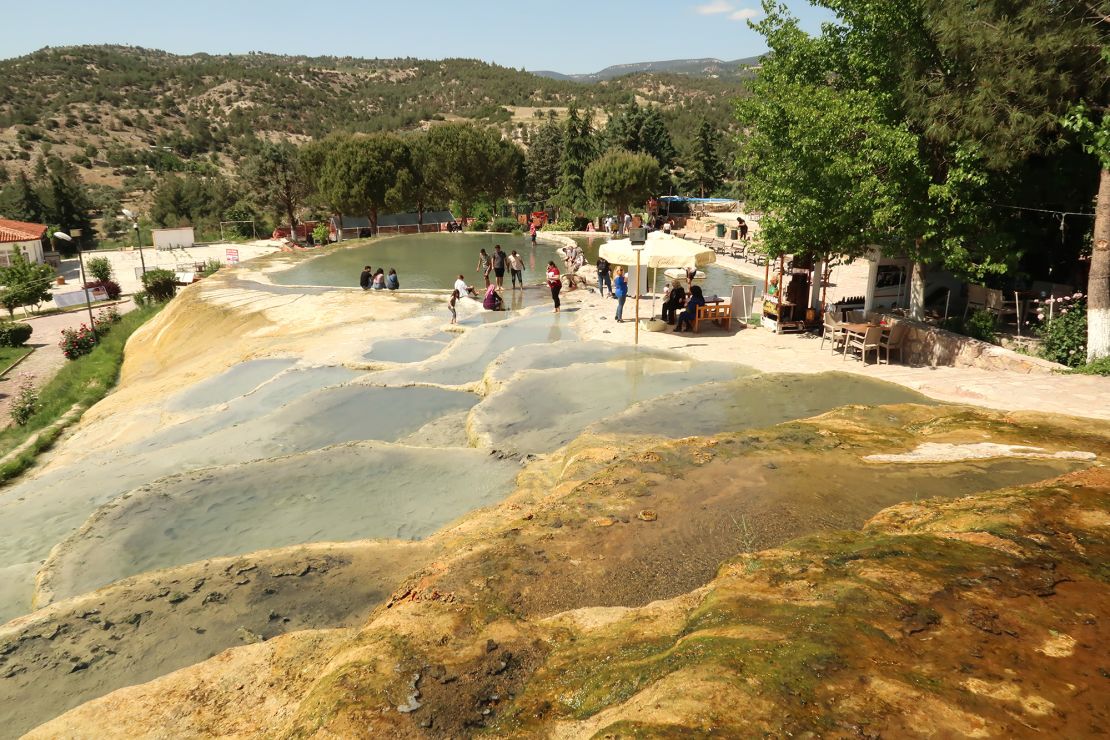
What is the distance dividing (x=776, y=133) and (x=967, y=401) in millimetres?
8854

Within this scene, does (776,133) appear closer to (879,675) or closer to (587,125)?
(879,675)

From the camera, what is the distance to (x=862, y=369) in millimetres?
13609

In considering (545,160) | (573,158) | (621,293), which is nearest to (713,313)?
(621,293)

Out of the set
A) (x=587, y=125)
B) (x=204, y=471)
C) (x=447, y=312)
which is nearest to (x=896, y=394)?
(x=204, y=471)

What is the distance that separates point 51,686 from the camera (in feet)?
19.3

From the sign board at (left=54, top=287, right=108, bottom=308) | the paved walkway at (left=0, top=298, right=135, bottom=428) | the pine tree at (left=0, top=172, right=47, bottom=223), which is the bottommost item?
the paved walkway at (left=0, top=298, right=135, bottom=428)

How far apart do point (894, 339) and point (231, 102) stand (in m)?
141

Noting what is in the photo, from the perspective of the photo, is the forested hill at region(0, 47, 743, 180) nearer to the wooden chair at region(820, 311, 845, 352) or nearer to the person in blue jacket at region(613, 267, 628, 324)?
the person in blue jacket at region(613, 267, 628, 324)

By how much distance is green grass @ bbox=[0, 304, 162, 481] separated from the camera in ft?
52.9

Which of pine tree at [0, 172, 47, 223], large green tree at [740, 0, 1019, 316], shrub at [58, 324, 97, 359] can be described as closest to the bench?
large green tree at [740, 0, 1019, 316]

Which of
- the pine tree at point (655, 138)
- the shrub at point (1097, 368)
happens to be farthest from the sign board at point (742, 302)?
the pine tree at point (655, 138)

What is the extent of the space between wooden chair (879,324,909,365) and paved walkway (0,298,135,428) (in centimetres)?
2630

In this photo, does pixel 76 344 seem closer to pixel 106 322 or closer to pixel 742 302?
pixel 106 322

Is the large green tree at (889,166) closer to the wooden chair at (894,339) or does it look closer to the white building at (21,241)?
the wooden chair at (894,339)
